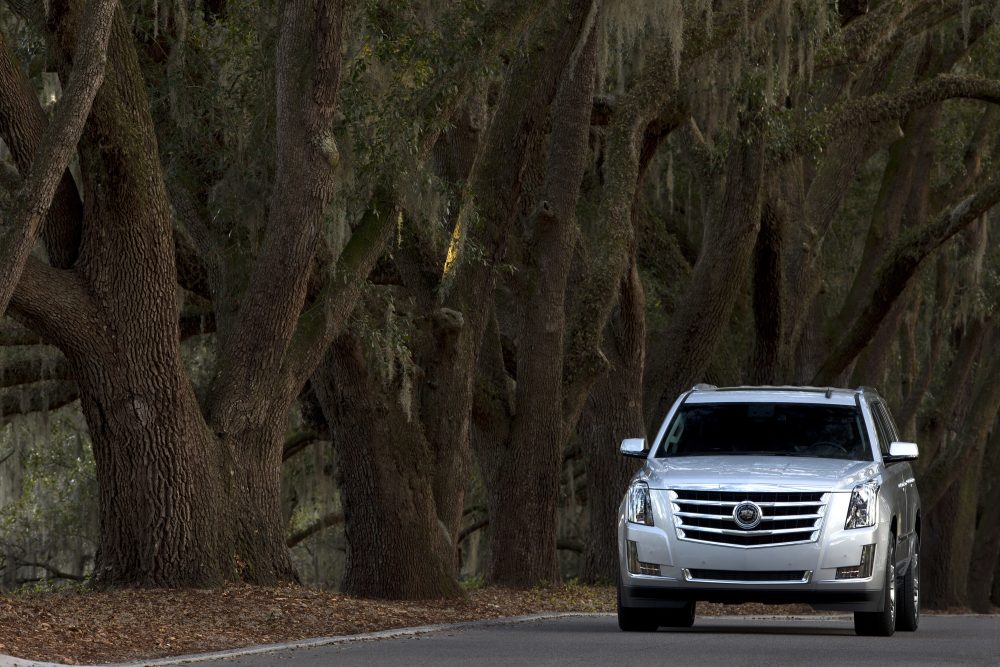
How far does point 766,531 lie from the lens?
483 inches

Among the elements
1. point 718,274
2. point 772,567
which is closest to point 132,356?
point 772,567

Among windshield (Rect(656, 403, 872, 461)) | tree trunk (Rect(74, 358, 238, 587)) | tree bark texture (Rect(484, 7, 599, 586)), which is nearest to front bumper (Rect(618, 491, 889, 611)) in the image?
windshield (Rect(656, 403, 872, 461))

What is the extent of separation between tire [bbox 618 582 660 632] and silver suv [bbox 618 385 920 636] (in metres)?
0.01

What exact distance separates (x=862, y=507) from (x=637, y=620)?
2090mm

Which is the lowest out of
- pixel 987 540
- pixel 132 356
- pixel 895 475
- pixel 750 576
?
pixel 987 540

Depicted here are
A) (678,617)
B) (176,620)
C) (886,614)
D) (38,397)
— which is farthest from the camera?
(38,397)

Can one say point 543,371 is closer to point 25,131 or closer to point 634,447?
point 634,447

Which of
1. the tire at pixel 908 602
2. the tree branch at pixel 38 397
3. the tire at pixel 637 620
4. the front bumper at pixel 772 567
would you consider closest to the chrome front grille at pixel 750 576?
the front bumper at pixel 772 567

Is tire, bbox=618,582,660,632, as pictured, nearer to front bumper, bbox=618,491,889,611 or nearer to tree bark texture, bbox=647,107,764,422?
Answer: front bumper, bbox=618,491,889,611

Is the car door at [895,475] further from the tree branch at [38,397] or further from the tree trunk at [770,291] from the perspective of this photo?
the tree branch at [38,397]

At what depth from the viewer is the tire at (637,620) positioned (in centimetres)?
1321

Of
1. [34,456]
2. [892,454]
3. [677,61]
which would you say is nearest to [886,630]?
[892,454]

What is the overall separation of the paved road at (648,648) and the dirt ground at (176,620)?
26.8 inches

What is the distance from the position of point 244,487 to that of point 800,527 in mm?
5026
